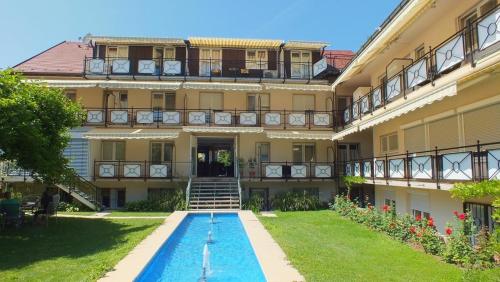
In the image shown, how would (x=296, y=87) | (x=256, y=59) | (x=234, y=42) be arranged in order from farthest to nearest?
(x=256, y=59) → (x=234, y=42) → (x=296, y=87)

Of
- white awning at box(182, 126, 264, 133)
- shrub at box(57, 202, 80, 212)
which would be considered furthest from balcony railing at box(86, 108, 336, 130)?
shrub at box(57, 202, 80, 212)

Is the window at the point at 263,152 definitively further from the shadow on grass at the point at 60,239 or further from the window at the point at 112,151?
the shadow on grass at the point at 60,239

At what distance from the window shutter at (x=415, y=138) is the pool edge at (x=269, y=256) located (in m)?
8.55

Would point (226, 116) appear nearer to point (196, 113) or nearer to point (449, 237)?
point (196, 113)

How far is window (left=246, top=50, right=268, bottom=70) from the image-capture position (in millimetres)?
29656

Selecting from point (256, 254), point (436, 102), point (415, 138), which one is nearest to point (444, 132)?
point (436, 102)

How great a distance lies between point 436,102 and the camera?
16.0 m

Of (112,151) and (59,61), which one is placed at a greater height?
(59,61)

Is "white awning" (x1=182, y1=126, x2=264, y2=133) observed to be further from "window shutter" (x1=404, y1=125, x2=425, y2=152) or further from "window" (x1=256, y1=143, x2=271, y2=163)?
"window shutter" (x1=404, y1=125, x2=425, y2=152)

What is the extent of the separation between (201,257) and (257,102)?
17.7 metres

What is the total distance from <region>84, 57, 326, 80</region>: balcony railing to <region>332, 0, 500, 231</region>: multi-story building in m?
8.05

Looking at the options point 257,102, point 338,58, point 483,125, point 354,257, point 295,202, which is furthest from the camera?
point 338,58

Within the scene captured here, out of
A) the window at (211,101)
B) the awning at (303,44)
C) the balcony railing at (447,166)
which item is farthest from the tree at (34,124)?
the awning at (303,44)

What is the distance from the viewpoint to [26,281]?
931cm
